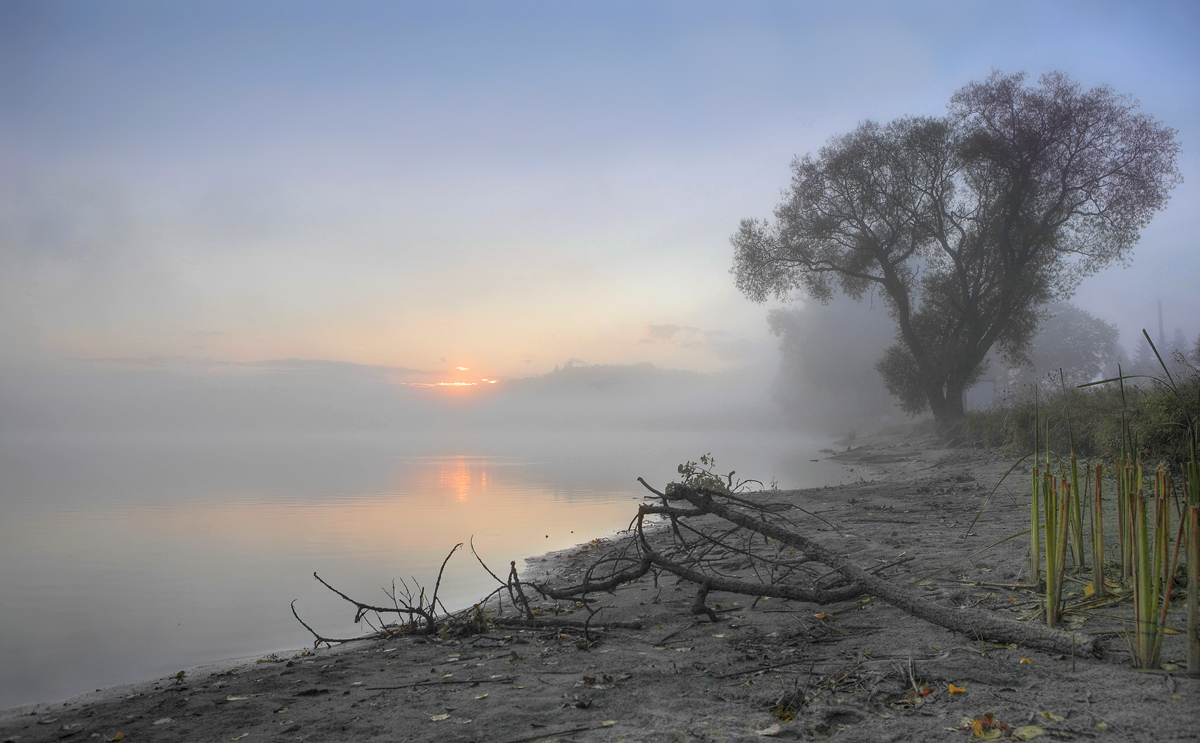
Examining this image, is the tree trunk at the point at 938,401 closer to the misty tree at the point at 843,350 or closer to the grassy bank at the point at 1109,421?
the grassy bank at the point at 1109,421

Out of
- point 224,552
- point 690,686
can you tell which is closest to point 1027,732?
point 690,686

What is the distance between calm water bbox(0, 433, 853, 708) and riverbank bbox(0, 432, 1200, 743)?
160cm

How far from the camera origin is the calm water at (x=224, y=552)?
6.70 metres

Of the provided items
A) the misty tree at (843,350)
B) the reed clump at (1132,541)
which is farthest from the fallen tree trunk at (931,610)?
the misty tree at (843,350)

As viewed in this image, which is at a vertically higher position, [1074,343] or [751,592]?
[1074,343]

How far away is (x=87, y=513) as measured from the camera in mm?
16656

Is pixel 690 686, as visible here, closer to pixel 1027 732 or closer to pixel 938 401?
pixel 1027 732

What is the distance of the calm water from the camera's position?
22.0 feet

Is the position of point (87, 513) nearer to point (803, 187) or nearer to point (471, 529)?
point (471, 529)

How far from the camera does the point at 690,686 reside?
12.7ft

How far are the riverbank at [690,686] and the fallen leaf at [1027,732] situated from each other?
0.12 feet

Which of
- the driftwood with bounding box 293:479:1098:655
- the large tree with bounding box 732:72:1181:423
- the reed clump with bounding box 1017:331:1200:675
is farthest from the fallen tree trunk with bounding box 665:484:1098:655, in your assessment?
the large tree with bounding box 732:72:1181:423

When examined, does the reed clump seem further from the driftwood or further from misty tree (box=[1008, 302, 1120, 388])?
misty tree (box=[1008, 302, 1120, 388])

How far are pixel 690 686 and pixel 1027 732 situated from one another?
1649mm
